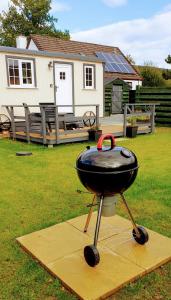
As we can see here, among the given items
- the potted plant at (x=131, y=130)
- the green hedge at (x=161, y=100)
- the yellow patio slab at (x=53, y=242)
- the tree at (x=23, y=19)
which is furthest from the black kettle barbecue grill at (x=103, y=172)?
the tree at (x=23, y=19)

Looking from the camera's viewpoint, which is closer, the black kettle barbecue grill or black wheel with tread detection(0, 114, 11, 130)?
the black kettle barbecue grill

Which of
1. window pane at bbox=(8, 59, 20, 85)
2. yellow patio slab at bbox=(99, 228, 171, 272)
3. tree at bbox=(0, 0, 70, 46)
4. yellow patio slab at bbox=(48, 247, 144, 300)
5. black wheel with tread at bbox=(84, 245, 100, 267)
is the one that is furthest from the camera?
tree at bbox=(0, 0, 70, 46)

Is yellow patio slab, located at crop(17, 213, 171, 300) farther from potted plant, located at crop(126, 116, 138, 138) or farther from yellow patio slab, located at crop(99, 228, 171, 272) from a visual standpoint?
potted plant, located at crop(126, 116, 138, 138)

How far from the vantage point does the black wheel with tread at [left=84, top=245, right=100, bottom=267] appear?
7.70 ft

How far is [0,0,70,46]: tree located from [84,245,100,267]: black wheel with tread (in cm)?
3553

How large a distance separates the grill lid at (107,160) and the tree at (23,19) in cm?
3511

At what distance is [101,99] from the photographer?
47.3 ft

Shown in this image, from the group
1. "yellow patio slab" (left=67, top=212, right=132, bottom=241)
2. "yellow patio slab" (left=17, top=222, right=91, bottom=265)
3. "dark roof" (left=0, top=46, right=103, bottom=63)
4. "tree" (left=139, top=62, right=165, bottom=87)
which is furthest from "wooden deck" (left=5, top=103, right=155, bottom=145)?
"tree" (left=139, top=62, right=165, bottom=87)

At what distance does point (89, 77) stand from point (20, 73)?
3.91 m

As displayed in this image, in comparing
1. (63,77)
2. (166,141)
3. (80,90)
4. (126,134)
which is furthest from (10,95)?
(166,141)

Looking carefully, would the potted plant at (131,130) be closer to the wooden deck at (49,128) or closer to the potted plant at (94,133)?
the wooden deck at (49,128)

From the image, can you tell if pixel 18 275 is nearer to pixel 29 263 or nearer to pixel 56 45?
pixel 29 263

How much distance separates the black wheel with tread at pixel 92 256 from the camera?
2347mm

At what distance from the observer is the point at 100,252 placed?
8.60 ft
